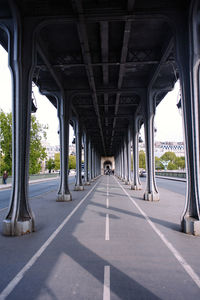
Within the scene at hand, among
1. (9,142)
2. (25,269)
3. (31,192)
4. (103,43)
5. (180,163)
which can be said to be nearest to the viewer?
(25,269)

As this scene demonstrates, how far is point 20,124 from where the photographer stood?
827 centimetres

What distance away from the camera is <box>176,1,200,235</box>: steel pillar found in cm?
780

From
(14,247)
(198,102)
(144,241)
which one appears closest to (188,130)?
(198,102)

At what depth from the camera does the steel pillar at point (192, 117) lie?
25.6 ft

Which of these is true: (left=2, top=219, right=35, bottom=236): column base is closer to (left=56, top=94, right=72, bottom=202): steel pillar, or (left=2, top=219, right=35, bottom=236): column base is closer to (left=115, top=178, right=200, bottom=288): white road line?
(left=115, top=178, right=200, bottom=288): white road line

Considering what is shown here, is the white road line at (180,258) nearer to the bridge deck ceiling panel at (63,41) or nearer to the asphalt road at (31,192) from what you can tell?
the bridge deck ceiling panel at (63,41)

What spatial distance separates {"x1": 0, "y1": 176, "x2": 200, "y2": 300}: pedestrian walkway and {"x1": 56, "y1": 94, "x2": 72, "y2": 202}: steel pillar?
684 cm

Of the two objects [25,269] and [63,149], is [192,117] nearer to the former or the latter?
[25,269]

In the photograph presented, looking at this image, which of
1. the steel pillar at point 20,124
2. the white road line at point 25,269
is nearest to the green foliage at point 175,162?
the steel pillar at point 20,124

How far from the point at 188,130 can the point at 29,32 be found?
7.06 meters

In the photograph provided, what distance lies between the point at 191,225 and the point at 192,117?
3642mm

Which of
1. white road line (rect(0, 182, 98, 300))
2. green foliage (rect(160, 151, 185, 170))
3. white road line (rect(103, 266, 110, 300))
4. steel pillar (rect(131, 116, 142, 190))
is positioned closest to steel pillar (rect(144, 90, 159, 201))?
steel pillar (rect(131, 116, 142, 190))

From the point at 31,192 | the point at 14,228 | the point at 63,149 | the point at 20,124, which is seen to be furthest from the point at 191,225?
the point at 31,192

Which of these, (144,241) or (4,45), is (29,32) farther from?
(144,241)
